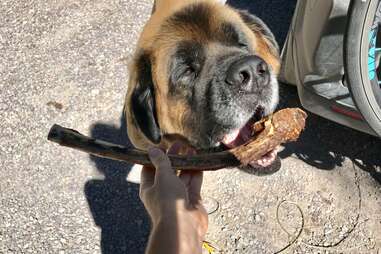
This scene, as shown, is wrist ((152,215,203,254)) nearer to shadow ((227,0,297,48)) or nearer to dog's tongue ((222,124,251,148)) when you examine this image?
dog's tongue ((222,124,251,148))

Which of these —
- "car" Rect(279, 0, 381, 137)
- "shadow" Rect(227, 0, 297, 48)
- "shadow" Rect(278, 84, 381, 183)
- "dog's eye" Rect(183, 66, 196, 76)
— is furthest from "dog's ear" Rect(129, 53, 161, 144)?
"shadow" Rect(227, 0, 297, 48)

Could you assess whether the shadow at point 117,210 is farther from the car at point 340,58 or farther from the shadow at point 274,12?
the shadow at point 274,12

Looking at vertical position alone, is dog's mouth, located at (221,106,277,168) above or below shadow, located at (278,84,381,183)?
above

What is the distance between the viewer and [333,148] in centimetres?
415

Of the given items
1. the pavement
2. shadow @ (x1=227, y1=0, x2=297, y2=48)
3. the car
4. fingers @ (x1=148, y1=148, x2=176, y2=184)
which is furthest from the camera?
shadow @ (x1=227, y1=0, x2=297, y2=48)

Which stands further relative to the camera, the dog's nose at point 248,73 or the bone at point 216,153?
the dog's nose at point 248,73

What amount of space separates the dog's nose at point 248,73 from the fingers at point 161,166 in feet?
2.13

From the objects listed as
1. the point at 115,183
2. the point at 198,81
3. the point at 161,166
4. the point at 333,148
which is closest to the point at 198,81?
the point at 198,81

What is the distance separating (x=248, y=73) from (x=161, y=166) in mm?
757

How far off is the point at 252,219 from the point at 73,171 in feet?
4.81

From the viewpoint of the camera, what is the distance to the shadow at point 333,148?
4.08 meters

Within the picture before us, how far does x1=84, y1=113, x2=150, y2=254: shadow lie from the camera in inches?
154

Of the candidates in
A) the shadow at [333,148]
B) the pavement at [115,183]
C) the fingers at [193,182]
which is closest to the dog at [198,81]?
the fingers at [193,182]

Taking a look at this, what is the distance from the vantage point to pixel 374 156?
4.09 meters
